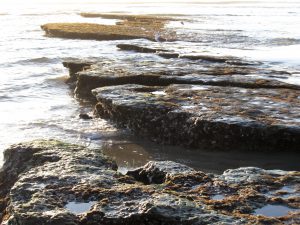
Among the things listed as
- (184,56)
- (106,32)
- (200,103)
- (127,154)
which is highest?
(200,103)

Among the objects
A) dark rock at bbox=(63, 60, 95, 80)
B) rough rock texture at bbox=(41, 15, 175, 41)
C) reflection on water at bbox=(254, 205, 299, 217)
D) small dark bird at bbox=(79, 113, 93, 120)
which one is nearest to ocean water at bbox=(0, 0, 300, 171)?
small dark bird at bbox=(79, 113, 93, 120)

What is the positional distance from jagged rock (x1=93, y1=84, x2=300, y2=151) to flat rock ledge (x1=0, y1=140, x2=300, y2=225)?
2212 mm

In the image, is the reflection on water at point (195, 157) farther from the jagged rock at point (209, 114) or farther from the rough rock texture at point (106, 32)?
the rough rock texture at point (106, 32)

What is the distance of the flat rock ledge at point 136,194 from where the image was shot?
12.8 ft

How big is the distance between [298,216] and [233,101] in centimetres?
472

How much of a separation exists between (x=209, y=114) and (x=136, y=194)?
361 cm

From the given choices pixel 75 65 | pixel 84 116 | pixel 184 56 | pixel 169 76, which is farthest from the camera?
pixel 184 56

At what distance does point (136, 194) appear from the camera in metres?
4.27

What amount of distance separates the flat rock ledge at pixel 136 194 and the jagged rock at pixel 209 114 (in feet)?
7.26

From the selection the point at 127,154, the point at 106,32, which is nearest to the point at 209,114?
the point at 127,154

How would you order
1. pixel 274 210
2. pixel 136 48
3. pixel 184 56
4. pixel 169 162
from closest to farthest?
1. pixel 274 210
2. pixel 169 162
3. pixel 184 56
4. pixel 136 48

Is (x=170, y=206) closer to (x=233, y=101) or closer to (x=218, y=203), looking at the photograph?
(x=218, y=203)

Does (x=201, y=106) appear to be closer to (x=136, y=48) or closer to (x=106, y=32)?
(x=136, y=48)

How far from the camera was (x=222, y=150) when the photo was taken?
7.30 metres
